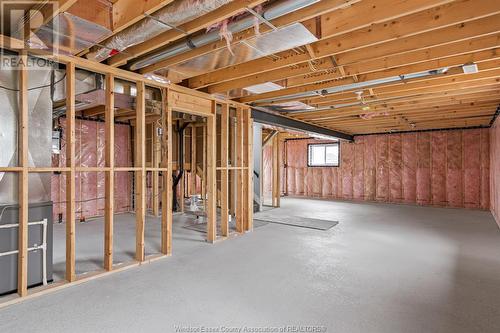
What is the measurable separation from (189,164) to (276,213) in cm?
258

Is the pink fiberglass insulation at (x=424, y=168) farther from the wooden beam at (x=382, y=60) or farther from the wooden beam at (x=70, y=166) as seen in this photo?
the wooden beam at (x=70, y=166)

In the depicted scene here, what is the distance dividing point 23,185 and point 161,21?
1.91 m

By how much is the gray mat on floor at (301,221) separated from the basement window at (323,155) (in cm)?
466

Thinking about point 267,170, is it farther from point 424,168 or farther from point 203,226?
point 203,226

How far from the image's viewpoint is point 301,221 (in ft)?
19.6

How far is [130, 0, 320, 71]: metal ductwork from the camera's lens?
190cm

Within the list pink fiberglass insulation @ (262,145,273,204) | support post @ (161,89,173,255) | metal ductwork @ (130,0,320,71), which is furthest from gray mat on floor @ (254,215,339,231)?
pink fiberglass insulation @ (262,145,273,204)

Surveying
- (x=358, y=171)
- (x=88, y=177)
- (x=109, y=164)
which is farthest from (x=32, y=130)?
(x=358, y=171)

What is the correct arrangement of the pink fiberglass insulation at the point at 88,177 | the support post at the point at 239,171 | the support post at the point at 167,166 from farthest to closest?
→ the pink fiberglass insulation at the point at 88,177 < the support post at the point at 239,171 < the support post at the point at 167,166

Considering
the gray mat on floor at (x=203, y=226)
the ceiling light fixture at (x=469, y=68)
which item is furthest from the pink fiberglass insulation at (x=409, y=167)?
the ceiling light fixture at (x=469, y=68)

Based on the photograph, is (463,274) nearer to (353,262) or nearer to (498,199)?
(353,262)

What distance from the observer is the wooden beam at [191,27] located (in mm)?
1962

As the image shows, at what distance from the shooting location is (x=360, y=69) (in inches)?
129

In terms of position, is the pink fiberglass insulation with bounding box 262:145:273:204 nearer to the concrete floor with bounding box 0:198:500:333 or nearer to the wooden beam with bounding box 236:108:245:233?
the wooden beam with bounding box 236:108:245:233
